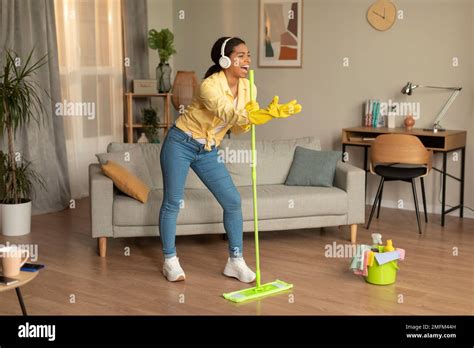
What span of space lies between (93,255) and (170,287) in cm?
90

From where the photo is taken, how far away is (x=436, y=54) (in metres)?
6.25

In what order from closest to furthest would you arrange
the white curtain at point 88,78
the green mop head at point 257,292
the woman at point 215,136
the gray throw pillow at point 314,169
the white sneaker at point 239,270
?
the woman at point 215,136
the green mop head at point 257,292
the white sneaker at point 239,270
the gray throw pillow at point 314,169
the white curtain at point 88,78

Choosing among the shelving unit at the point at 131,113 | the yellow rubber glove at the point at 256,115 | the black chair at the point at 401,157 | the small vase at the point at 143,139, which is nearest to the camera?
the yellow rubber glove at the point at 256,115

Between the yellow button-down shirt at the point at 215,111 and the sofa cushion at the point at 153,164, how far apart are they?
1.08 meters

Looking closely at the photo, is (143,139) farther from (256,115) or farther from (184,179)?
(256,115)

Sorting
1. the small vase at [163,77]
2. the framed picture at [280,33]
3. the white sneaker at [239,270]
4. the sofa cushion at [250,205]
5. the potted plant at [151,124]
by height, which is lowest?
the white sneaker at [239,270]

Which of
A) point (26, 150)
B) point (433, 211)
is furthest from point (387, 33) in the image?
point (26, 150)

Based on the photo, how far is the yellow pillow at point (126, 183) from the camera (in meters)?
4.79

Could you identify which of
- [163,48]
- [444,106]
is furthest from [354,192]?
[163,48]

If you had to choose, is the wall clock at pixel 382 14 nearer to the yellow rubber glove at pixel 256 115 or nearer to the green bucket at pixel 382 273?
the green bucket at pixel 382 273

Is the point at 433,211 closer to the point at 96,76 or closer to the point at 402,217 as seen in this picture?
the point at 402,217

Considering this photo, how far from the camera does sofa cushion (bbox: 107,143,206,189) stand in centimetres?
521

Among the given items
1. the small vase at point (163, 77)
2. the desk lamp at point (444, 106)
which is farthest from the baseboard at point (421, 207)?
the small vase at point (163, 77)

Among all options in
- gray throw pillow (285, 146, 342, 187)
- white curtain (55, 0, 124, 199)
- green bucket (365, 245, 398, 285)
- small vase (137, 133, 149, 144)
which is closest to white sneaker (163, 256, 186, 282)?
green bucket (365, 245, 398, 285)
